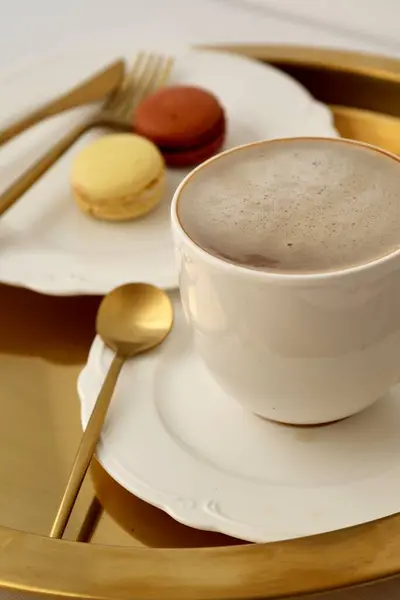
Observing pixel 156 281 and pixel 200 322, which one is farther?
pixel 156 281

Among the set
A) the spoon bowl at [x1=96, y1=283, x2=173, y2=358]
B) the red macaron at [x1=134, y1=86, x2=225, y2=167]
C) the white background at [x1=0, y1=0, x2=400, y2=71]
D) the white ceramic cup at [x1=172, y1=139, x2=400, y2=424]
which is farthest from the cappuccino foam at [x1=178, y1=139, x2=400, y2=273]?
the white background at [x1=0, y1=0, x2=400, y2=71]

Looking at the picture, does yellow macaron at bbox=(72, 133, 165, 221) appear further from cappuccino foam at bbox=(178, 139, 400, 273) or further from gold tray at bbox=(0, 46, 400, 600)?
cappuccino foam at bbox=(178, 139, 400, 273)

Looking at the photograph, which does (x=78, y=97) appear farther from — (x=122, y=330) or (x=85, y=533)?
(x=85, y=533)

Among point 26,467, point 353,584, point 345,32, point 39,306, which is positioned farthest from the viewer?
point 345,32

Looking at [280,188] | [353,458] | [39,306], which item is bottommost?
[39,306]

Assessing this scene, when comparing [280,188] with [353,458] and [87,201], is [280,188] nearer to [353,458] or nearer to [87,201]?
[353,458]

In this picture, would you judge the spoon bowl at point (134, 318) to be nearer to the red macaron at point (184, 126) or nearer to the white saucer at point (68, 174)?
the white saucer at point (68, 174)

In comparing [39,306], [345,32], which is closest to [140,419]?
[39,306]

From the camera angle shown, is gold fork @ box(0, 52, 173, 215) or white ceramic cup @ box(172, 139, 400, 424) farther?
gold fork @ box(0, 52, 173, 215)
